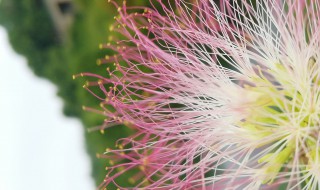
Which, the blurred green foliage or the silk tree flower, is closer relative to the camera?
the silk tree flower

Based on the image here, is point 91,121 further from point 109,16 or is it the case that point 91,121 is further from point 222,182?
point 222,182

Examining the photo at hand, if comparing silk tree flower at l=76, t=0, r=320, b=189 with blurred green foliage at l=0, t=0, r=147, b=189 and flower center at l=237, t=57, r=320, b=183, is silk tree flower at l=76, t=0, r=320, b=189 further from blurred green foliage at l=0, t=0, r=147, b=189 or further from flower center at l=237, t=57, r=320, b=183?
blurred green foliage at l=0, t=0, r=147, b=189

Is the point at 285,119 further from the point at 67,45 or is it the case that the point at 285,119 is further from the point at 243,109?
the point at 67,45

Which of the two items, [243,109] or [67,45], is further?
[67,45]

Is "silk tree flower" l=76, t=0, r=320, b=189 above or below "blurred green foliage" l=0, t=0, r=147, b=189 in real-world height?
below

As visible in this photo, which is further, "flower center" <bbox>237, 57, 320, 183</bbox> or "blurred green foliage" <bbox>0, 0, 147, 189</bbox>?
"blurred green foliage" <bbox>0, 0, 147, 189</bbox>

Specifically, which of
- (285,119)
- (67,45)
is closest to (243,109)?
(285,119)

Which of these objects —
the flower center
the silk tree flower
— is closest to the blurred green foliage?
the silk tree flower

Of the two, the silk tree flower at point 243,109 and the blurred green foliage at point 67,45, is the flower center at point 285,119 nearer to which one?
the silk tree flower at point 243,109
